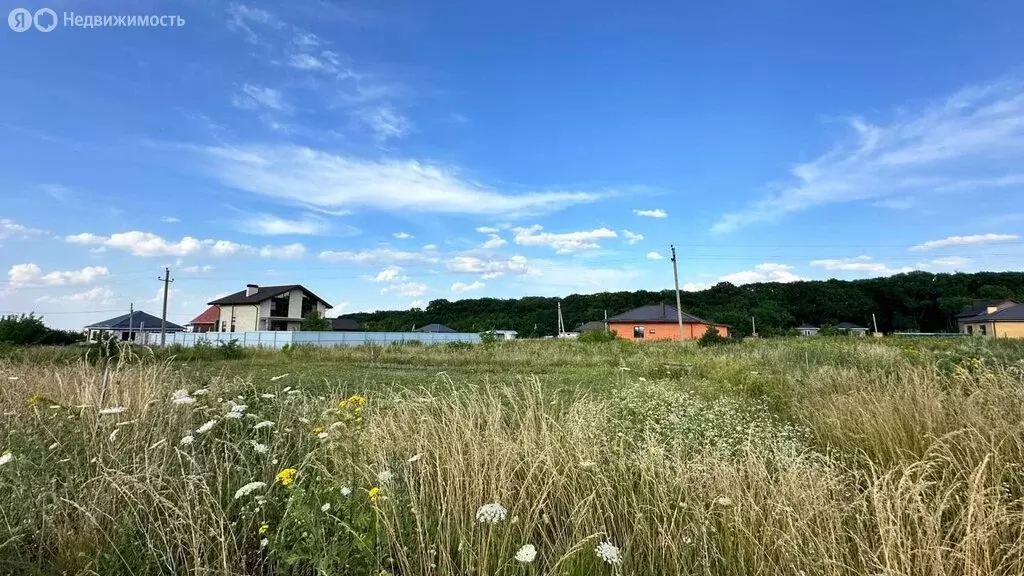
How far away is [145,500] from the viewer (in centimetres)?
225

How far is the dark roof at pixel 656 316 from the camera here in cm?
5338

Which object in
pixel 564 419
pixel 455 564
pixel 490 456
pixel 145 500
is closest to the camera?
pixel 455 564

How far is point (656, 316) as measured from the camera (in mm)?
54531

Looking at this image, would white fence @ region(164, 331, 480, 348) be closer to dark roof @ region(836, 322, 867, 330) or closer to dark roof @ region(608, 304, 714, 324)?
dark roof @ region(608, 304, 714, 324)

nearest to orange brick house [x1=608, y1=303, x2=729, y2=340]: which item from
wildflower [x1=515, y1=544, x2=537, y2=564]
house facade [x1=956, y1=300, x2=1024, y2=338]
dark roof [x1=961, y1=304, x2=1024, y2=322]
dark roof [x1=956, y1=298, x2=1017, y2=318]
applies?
house facade [x1=956, y1=300, x2=1024, y2=338]

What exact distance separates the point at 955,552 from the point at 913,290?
316ft

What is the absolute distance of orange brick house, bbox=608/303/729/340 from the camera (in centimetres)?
5294

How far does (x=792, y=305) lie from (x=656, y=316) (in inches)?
1540

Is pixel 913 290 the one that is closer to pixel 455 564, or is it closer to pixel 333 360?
pixel 333 360

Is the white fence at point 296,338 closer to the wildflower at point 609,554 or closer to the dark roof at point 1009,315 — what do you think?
the wildflower at point 609,554

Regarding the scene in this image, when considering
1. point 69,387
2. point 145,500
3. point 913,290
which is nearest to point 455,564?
point 145,500

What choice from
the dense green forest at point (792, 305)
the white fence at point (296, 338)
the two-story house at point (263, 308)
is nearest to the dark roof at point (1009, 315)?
the dense green forest at point (792, 305)

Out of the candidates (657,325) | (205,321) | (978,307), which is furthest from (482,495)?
(978,307)

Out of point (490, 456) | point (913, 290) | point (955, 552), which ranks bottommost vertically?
point (955, 552)
